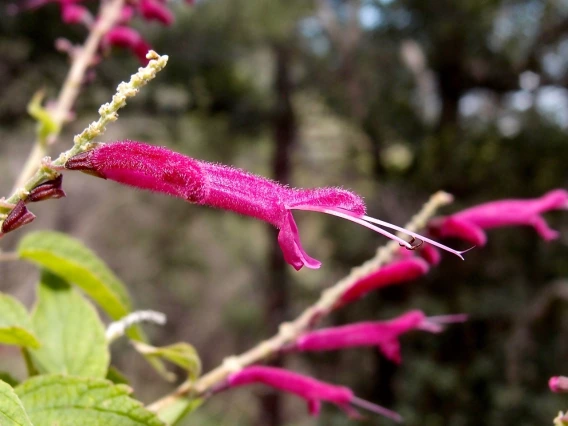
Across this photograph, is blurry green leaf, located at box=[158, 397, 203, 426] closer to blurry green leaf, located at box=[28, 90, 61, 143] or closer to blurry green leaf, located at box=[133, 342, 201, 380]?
blurry green leaf, located at box=[133, 342, 201, 380]

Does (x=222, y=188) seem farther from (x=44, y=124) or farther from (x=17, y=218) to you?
(x=44, y=124)

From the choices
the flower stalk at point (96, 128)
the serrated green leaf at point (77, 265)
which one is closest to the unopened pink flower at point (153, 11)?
the serrated green leaf at point (77, 265)

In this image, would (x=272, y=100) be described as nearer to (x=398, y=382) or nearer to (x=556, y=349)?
(x=398, y=382)

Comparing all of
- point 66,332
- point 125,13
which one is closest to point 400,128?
point 125,13

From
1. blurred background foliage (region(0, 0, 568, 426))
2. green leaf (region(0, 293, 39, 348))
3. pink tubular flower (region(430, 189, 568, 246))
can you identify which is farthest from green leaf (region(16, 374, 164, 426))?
blurred background foliage (region(0, 0, 568, 426))

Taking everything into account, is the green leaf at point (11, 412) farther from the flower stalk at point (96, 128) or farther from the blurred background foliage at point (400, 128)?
the blurred background foliage at point (400, 128)

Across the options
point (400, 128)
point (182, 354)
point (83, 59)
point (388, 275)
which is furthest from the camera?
point (400, 128)
